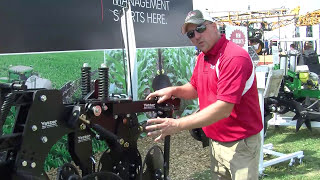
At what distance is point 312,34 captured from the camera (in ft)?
80.4

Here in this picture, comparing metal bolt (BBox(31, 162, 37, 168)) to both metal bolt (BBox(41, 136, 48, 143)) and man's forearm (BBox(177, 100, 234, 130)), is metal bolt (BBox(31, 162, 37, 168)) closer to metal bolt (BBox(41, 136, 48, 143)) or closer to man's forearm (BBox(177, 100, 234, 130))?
metal bolt (BBox(41, 136, 48, 143))

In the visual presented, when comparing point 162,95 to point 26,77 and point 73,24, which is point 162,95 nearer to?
point 26,77

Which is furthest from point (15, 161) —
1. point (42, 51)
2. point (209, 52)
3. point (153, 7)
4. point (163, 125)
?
point (153, 7)

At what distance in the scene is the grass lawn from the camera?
539cm

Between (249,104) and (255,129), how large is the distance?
0.23 metres

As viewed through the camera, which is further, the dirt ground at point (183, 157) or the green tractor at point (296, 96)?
the green tractor at point (296, 96)

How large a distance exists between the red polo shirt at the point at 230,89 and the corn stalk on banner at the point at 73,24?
1.20 m

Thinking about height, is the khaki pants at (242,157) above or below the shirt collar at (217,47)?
below

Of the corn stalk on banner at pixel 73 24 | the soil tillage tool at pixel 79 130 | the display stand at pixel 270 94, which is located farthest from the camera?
the display stand at pixel 270 94

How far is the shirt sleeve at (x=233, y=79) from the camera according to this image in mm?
2475

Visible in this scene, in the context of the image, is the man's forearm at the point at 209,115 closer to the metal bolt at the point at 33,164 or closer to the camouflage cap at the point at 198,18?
the camouflage cap at the point at 198,18

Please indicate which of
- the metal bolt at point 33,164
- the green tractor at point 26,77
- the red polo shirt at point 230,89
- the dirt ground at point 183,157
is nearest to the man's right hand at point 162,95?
the red polo shirt at point 230,89

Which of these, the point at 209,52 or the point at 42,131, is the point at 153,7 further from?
the point at 42,131

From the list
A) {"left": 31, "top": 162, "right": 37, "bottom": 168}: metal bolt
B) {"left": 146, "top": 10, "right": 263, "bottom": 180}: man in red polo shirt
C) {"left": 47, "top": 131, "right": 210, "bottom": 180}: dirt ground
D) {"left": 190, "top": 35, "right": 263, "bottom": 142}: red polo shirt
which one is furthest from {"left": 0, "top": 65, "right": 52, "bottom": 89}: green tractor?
{"left": 190, "top": 35, "right": 263, "bottom": 142}: red polo shirt
